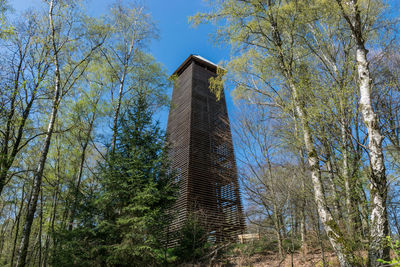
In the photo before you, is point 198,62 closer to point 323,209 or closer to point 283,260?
point 283,260

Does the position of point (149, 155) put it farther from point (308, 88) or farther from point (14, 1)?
point (14, 1)

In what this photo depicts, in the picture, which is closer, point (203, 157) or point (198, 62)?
point (203, 157)

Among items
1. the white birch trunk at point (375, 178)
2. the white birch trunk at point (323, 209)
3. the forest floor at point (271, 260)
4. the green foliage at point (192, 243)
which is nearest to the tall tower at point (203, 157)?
the green foliage at point (192, 243)

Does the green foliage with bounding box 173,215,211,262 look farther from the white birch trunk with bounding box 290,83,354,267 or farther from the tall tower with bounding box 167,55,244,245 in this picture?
the white birch trunk with bounding box 290,83,354,267

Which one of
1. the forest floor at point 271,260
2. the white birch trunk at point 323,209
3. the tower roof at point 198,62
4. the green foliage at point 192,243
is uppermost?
the tower roof at point 198,62

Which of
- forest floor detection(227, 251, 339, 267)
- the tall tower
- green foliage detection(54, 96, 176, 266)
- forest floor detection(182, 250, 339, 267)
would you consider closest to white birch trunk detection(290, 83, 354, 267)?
forest floor detection(227, 251, 339, 267)

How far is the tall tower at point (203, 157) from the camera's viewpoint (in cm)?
958

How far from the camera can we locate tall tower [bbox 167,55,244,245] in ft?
31.4

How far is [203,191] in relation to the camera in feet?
34.8

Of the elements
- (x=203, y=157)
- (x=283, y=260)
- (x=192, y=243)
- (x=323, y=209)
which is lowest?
(x=283, y=260)

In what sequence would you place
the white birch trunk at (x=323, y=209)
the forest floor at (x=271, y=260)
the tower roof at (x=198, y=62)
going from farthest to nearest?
the tower roof at (x=198, y=62) → the forest floor at (x=271, y=260) → the white birch trunk at (x=323, y=209)

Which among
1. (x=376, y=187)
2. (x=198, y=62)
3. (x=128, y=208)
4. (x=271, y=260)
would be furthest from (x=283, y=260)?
(x=198, y=62)

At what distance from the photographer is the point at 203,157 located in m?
11.7

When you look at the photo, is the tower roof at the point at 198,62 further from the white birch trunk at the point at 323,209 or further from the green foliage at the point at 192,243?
the white birch trunk at the point at 323,209
